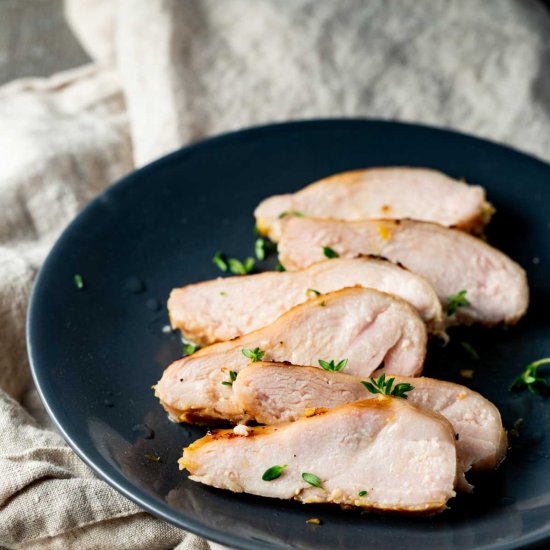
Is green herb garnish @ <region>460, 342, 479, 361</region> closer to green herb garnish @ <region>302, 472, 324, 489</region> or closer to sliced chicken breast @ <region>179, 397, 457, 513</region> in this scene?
sliced chicken breast @ <region>179, 397, 457, 513</region>

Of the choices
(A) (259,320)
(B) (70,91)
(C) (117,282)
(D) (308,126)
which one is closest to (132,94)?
(B) (70,91)

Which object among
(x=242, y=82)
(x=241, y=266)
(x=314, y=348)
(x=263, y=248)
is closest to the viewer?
(x=314, y=348)

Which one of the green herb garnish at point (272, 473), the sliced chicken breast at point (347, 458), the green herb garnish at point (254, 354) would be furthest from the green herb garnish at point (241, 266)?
the green herb garnish at point (272, 473)

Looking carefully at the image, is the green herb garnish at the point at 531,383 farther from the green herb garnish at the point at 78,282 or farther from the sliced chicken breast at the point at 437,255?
the green herb garnish at the point at 78,282

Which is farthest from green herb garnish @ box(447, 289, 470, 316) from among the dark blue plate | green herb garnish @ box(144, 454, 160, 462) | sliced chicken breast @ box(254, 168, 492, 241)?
green herb garnish @ box(144, 454, 160, 462)

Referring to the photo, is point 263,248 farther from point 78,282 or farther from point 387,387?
point 387,387

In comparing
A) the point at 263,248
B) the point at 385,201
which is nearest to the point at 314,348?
the point at 263,248

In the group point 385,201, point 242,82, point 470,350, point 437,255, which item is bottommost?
point 470,350

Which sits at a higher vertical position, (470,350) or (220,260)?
(220,260)
